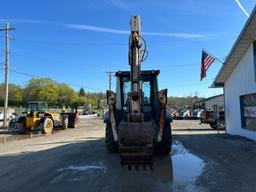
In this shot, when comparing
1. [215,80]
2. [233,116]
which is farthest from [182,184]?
[215,80]

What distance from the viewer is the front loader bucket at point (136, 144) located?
26.9 feet

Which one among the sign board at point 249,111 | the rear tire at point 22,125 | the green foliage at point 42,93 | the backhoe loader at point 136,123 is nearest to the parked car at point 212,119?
the sign board at point 249,111

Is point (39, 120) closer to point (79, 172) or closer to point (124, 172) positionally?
point (79, 172)

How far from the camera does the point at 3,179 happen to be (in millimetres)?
9414

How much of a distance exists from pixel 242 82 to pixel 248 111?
169 centimetres

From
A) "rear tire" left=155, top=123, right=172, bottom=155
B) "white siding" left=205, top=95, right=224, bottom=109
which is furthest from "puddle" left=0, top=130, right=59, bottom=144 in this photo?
"white siding" left=205, top=95, right=224, bottom=109

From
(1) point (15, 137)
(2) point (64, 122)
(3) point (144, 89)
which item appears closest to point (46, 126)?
(1) point (15, 137)

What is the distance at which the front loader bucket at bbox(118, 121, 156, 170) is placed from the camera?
821cm

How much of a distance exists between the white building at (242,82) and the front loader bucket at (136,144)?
10057 mm

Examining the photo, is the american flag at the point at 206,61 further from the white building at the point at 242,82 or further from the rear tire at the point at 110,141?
the rear tire at the point at 110,141

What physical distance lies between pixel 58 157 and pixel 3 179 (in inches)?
152

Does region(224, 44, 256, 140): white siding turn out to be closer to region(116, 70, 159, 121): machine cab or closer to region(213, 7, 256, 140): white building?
region(213, 7, 256, 140): white building

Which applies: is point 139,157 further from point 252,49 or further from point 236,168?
point 252,49

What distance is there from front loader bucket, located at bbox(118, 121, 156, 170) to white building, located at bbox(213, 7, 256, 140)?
10.1 metres
